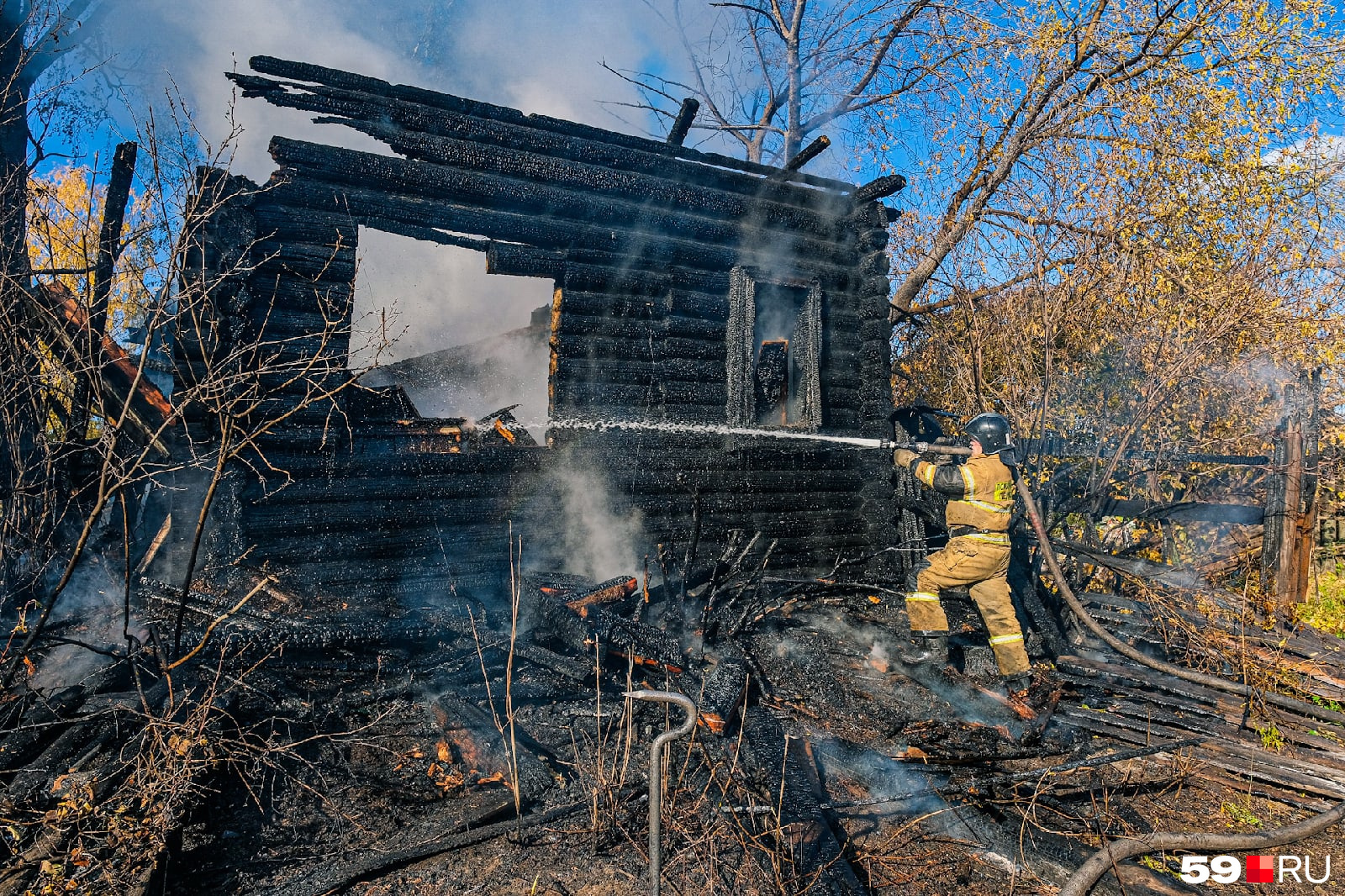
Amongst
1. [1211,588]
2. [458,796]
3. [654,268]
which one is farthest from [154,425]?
[1211,588]

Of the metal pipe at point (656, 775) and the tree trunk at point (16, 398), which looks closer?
the metal pipe at point (656, 775)

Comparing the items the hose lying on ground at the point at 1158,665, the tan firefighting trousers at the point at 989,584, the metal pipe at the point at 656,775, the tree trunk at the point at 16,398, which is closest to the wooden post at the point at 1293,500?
the hose lying on ground at the point at 1158,665

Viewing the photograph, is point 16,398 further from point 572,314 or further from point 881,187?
point 881,187

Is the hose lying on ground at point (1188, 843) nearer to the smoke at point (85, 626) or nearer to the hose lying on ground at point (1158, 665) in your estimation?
the hose lying on ground at point (1158, 665)

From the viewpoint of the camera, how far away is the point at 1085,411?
12086 millimetres

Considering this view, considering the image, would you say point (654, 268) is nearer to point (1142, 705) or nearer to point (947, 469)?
point (947, 469)

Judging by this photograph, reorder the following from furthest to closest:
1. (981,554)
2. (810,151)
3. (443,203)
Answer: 1. (810,151)
2. (443,203)
3. (981,554)

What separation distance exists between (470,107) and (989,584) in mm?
Result: 6494

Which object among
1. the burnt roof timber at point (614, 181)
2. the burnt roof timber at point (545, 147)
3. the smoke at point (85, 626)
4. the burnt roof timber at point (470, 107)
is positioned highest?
the burnt roof timber at point (470, 107)

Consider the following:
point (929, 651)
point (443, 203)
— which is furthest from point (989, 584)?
point (443, 203)

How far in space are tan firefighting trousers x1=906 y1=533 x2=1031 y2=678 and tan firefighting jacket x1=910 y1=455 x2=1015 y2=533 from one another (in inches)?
4.9

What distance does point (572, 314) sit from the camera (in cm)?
717

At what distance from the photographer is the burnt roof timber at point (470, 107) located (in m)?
5.84

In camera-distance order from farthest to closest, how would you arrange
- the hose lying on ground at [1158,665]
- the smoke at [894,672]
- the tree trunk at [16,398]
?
the smoke at [894,672]
the hose lying on ground at [1158,665]
the tree trunk at [16,398]
